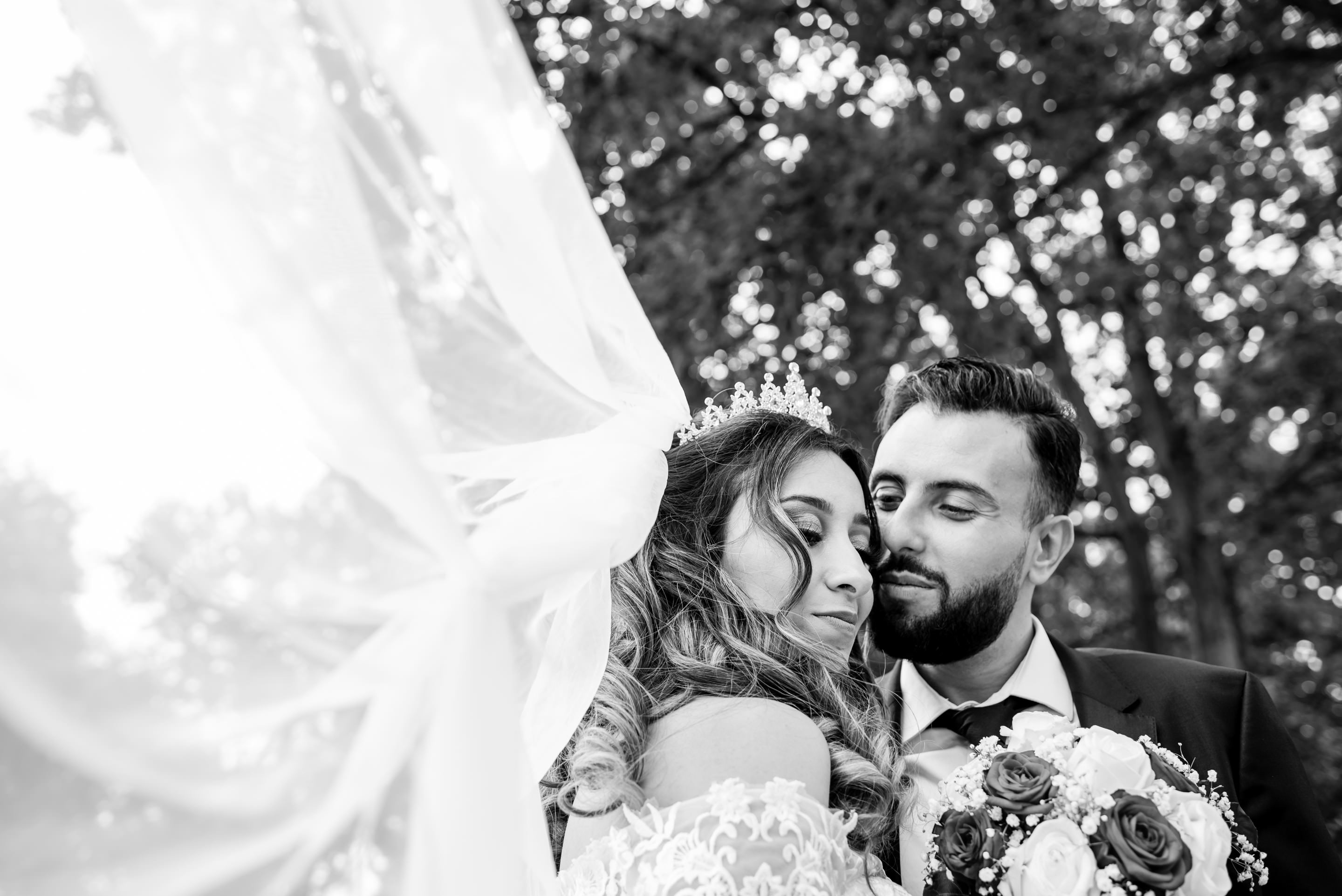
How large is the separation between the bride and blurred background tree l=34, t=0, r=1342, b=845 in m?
4.62

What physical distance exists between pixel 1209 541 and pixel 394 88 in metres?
10.2

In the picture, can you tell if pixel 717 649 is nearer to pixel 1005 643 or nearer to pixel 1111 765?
pixel 1111 765

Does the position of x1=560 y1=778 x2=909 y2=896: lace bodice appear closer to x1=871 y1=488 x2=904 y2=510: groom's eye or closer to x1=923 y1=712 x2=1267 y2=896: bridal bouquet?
x1=923 y1=712 x2=1267 y2=896: bridal bouquet

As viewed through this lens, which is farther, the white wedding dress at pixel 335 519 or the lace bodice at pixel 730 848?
the lace bodice at pixel 730 848

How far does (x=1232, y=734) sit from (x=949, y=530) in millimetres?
1059

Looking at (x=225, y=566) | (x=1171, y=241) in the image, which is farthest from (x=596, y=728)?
(x=1171, y=241)

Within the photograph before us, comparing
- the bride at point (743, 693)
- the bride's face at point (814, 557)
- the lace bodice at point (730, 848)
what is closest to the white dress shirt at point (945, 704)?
the bride at point (743, 693)

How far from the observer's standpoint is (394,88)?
164 cm

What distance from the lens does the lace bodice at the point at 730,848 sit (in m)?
2.02

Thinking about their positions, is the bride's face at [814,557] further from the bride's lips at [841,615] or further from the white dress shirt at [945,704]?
the white dress shirt at [945,704]

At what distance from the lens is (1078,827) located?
96.9 inches

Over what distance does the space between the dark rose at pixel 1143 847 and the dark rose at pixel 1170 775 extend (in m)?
0.22

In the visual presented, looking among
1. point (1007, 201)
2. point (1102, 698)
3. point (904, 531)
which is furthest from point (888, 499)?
point (1007, 201)

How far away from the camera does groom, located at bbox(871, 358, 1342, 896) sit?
3521 millimetres
